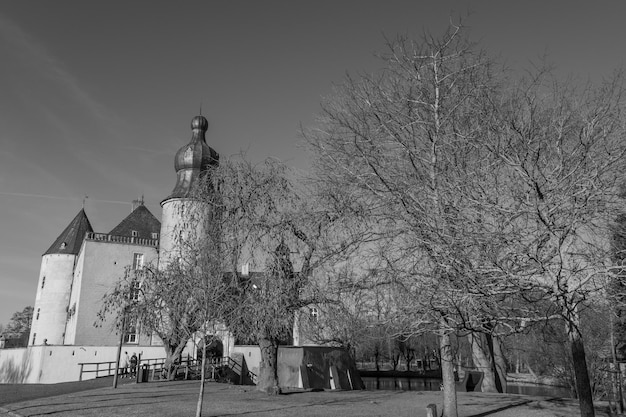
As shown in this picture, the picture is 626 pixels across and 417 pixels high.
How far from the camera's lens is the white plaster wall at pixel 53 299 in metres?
48.1

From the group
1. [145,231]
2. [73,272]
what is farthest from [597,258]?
[73,272]

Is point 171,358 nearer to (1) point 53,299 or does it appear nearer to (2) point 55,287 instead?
(1) point 53,299

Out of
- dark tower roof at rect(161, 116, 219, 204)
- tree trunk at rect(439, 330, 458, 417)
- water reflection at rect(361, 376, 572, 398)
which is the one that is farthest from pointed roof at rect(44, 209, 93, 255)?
tree trunk at rect(439, 330, 458, 417)

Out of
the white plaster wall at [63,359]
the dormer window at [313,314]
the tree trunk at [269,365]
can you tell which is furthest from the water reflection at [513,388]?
the dormer window at [313,314]

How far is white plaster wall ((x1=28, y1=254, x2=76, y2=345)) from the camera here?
4806 centimetres

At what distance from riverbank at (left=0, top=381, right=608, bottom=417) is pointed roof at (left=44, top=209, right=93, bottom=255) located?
3598cm

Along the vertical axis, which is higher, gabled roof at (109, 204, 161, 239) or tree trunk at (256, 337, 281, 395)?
gabled roof at (109, 204, 161, 239)

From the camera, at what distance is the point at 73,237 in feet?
173

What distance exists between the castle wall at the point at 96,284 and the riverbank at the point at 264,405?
76.7 feet

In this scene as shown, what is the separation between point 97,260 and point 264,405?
32.4 meters

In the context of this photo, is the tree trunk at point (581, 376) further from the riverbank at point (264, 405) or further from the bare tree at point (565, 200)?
the riverbank at point (264, 405)

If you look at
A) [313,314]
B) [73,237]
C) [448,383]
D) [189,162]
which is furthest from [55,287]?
[448,383]

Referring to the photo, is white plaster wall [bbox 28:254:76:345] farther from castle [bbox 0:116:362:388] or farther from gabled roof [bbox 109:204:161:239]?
gabled roof [bbox 109:204:161:239]

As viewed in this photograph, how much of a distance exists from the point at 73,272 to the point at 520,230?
164 feet
